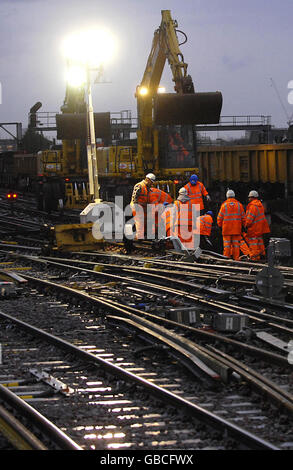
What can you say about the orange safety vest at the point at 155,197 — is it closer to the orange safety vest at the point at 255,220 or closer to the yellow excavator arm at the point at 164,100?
the orange safety vest at the point at 255,220

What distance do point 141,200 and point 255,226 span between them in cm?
250

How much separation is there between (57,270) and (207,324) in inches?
251

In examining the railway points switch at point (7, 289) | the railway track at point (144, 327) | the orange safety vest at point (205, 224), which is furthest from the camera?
the orange safety vest at point (205, 224)

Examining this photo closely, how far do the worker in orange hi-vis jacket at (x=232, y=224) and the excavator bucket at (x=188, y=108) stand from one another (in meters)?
4.69

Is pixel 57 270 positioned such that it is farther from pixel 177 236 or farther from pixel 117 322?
pixel 117 322

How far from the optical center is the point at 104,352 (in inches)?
335

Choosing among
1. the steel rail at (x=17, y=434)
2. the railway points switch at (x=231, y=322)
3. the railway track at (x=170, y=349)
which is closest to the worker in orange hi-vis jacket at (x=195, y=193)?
the railway track at (x=170, y=349)

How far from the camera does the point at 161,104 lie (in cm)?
2016

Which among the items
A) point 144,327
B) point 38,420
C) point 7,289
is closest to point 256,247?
point 7,289

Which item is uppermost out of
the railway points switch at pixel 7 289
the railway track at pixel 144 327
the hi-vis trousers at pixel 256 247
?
the hi-vis trousers at pixel 256 247

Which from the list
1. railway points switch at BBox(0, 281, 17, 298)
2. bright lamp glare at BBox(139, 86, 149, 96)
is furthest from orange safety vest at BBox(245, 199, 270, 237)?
bright lamp glare at BBox(139, 86, 149, 96)

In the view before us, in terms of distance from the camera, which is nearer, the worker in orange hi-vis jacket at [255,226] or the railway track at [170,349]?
the railway track at [170,349]

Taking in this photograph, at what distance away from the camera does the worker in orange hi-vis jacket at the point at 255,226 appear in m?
15.7
